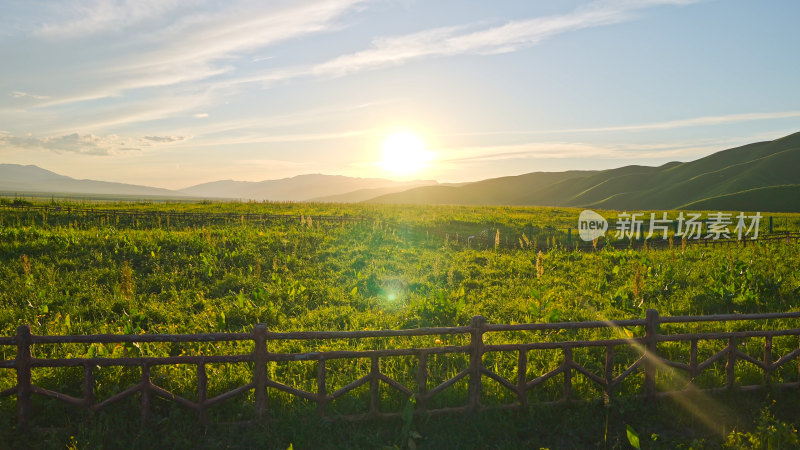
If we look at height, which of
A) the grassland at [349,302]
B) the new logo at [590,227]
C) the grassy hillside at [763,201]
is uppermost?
the grassy hillside at [763,201]

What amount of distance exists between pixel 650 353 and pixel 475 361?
296 cm

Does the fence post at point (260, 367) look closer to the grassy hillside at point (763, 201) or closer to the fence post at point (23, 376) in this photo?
the fence post at point (23, 376)

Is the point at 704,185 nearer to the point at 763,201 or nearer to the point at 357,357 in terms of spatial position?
the point at 763,201

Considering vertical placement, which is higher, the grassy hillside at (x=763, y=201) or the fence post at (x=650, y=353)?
the grassy hillside at (x=763, y=201)

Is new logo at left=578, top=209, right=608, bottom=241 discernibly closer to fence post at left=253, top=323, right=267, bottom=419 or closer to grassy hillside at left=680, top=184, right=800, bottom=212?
fence post at left=253, top=323, right=267, bottom=419

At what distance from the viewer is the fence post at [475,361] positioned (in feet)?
22.4

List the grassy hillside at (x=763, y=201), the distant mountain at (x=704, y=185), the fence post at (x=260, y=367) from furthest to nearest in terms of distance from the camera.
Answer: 1. the distant mountain at (x=704, y=185)
2. the grassy hillside at (x=763, y=201)
3. the fence post at (x=260, y=367)

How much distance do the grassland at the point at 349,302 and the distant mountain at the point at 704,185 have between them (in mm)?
96966

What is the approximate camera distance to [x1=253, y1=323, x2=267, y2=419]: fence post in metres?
6.40

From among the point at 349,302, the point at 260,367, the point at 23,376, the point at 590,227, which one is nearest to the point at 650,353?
the point at 260,367

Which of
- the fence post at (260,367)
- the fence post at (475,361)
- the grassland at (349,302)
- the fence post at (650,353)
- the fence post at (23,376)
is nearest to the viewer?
the fence post at (23,376)

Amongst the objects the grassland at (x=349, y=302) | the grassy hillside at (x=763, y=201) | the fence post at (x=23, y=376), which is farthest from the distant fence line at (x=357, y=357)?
the grassy hillside at (x=763, y=201)

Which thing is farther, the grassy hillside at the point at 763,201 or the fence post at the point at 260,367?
the grassy hillside at the point at 763,201

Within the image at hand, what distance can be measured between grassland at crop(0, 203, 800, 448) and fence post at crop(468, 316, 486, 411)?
13.5 inches
